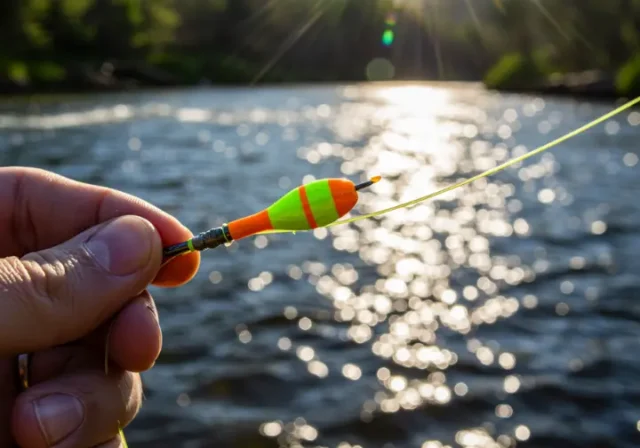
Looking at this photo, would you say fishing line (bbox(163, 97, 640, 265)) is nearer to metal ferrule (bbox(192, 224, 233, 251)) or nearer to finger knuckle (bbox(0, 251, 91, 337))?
metal ferrule (bbox(192, 224, 233, 251))

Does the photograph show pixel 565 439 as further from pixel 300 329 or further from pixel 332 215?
pixel 332 215

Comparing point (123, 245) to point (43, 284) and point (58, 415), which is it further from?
point (58, 415)

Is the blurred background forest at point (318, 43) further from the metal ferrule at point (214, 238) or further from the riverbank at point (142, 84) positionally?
the metal ferrule at point (214, 238)

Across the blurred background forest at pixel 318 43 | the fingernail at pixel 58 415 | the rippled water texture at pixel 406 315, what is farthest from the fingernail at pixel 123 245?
the blurred background forest at pixel 318 43

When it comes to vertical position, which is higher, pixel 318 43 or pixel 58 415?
pixel 318 43

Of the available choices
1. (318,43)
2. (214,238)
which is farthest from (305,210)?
(318,43)

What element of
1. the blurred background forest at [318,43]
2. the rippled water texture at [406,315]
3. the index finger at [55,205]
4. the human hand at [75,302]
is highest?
the blurred background forest at [318,43]

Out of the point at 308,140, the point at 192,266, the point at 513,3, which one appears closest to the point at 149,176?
the point at 308,140

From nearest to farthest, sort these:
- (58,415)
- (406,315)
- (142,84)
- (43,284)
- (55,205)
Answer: (43,284) < (58,415) < (55,205) < (406,315) < (142,84)
